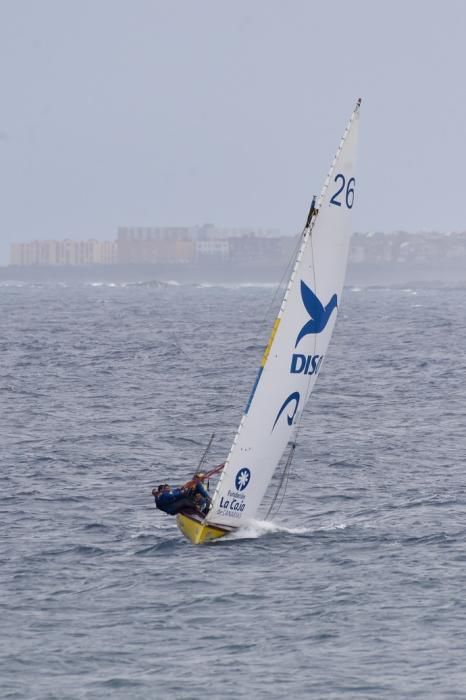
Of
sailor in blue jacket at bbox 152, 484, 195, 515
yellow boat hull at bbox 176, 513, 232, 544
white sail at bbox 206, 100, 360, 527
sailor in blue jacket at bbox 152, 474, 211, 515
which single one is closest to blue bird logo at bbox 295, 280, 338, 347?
white sail at bbox 206, 100, 360, 527

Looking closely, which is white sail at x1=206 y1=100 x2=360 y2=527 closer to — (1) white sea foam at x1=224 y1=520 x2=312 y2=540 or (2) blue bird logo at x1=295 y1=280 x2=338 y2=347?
(2) blue bird logo at x1=295 y1=280 x2=338 y2=347

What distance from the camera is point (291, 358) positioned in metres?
29.5

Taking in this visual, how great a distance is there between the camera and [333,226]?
2881 centimetres

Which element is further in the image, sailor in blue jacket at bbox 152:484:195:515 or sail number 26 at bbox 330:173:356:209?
sailor in blue jacket at bbox 152:484:195:515

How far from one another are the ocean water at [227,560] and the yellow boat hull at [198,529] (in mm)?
398

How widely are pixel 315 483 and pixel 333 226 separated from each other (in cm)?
1107

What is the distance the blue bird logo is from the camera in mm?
29094

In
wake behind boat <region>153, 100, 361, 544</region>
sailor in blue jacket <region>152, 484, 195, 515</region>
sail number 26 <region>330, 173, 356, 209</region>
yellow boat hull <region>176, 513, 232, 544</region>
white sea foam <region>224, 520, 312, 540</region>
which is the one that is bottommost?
white sea foam <region>224, 520, 312, 540</region>

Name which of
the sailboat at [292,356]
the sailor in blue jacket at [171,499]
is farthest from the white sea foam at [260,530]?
the sailor in blue jacket at [171,499]

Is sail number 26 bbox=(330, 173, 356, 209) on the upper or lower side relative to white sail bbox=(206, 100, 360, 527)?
upper

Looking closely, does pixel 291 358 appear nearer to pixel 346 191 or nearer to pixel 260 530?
pixel 346 191

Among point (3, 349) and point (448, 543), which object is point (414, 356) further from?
point (448, 543)

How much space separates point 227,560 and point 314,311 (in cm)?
526

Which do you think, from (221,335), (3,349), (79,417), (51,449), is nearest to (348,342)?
(221,335)
